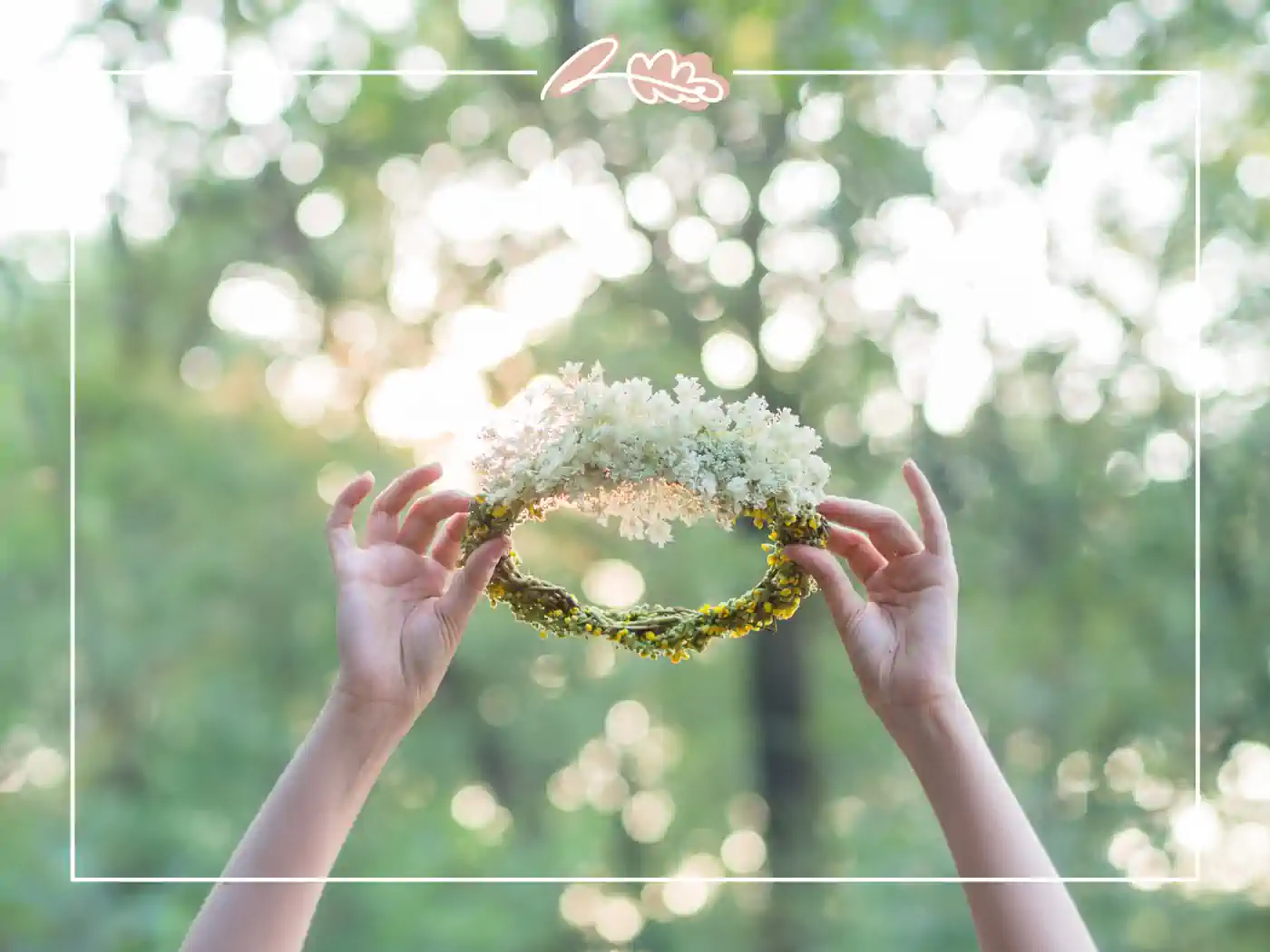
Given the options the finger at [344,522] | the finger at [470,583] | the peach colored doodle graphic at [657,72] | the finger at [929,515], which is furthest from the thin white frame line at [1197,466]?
the finger at [344,522]

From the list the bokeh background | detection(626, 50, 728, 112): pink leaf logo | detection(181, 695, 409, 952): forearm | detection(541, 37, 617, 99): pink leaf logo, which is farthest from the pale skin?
detection(541, 37, 617, 99): pink leaf logo

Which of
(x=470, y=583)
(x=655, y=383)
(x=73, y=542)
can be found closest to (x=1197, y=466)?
(x=655, y=383)

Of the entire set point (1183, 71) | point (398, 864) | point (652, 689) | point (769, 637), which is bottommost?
point (398, 864)

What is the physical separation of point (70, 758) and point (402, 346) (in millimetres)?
1310

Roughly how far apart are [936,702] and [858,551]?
0.24 meters

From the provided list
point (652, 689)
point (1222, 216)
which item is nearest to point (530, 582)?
point (652, 689)

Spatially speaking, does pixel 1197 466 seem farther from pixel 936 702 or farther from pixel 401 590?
pixel 401 590

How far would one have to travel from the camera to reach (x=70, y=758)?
2492mm

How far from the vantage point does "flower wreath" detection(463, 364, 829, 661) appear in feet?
4.41

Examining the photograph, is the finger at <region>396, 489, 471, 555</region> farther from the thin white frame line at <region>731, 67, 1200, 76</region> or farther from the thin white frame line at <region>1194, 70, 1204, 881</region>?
the thin white frame line at <region>1194, 70, 1204, 881</region>

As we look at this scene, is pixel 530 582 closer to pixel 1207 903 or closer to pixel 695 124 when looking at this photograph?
pixel 695 124

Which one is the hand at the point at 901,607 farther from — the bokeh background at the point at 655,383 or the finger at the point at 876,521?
the bokeh background at the point at 655,383

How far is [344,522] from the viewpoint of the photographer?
1424 mm

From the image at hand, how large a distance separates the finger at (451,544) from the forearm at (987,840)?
66 centimetres
